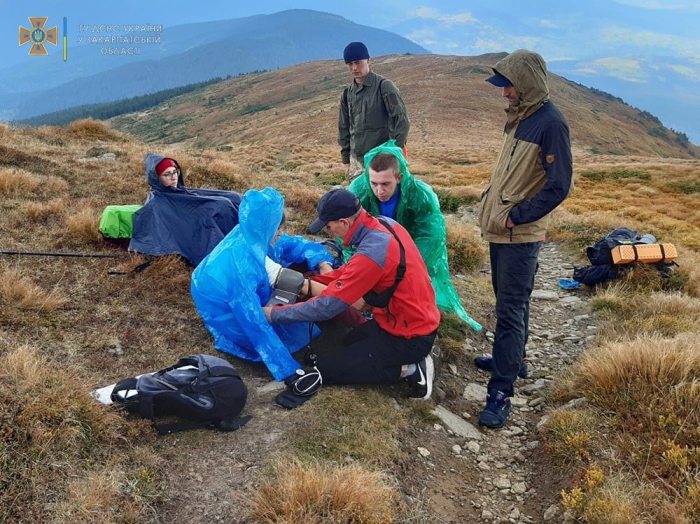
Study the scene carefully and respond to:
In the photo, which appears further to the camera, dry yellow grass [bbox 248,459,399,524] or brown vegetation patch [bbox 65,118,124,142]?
brown vegetation patch [bbox 65,118,124,142]

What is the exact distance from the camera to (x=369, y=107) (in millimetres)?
6398

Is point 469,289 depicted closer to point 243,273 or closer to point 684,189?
point 243,273

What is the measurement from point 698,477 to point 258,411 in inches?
114

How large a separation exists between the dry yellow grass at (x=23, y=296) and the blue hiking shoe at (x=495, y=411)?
13.7 ft

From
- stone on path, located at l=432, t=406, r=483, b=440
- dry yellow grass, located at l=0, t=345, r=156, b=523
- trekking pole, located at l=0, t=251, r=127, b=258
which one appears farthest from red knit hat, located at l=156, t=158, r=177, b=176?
stone on path, located at l=432, t=406, r=483, b=440

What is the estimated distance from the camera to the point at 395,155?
4.79m

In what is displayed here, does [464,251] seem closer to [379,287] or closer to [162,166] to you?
[379,287]

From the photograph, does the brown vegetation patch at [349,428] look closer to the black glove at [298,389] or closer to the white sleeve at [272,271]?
the black glove at [298,389]

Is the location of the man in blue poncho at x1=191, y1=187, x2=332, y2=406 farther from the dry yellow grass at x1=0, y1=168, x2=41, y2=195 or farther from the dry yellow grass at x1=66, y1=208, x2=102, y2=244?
the dry yellow grass at x1=0, y1=168, x2=41, y2=195

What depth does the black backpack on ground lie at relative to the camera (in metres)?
3.37

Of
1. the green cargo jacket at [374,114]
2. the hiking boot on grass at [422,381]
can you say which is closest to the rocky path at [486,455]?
the hiking boot on grass at [422,381]

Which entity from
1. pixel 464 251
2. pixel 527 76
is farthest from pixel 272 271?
pixel 464 251

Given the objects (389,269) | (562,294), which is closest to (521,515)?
(389,269)

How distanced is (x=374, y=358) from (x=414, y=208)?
1780 millimetres
